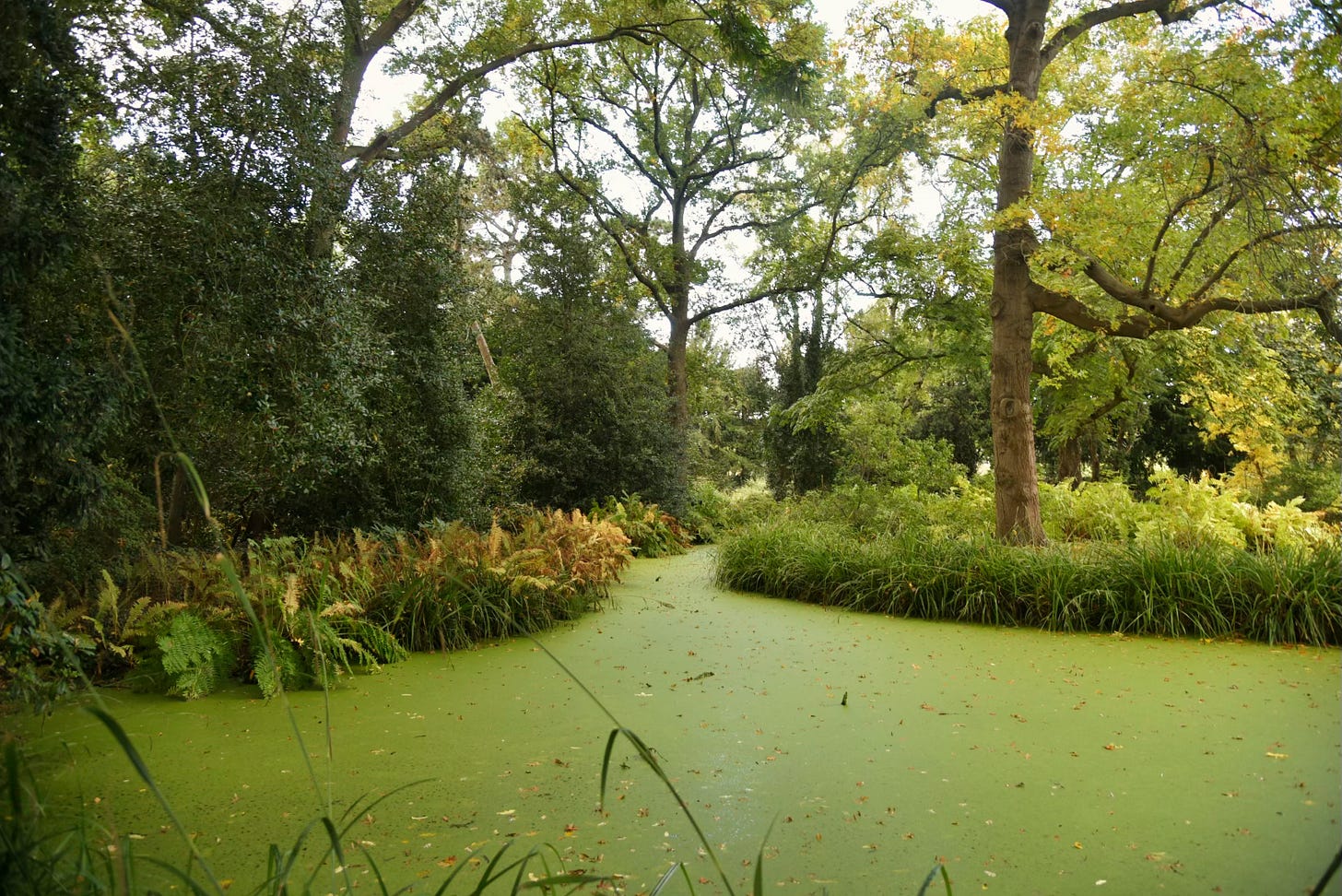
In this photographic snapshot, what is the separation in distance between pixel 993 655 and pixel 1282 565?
1.99 m

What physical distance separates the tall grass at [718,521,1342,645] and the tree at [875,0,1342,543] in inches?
51.6

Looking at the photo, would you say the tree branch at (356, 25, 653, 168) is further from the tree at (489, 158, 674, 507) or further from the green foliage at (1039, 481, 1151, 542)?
the green foliage at (1039, 481, 1151, 542)

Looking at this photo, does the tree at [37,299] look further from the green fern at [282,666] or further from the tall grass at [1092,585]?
the tall grass at [1092,585]

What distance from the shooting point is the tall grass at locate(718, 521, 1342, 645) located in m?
4.97

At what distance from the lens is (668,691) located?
404 centimetres

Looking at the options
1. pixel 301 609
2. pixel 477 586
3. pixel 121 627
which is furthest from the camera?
pixel 477 586

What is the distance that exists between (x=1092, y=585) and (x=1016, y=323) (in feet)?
8.73

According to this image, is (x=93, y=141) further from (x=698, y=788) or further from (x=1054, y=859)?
(x=1054, y=859)

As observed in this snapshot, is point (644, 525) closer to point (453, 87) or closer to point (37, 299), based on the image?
point (453, 87)

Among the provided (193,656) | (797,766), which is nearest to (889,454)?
(797,766)

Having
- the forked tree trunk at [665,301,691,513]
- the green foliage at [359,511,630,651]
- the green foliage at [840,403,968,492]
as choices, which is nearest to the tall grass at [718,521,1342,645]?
the green foliage at [359,511,630,651]

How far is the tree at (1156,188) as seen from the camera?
4.21m

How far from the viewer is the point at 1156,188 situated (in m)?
6.90

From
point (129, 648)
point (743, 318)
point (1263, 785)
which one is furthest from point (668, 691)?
point (743, 318)
